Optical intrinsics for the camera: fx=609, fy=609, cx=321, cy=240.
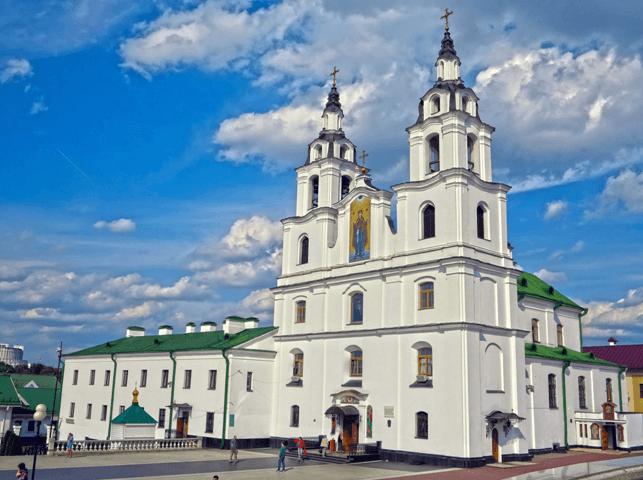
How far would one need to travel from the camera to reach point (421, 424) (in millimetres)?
33062

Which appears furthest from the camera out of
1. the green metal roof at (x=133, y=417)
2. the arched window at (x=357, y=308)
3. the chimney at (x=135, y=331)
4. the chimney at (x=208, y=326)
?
the chimney at (x=135, y=331)

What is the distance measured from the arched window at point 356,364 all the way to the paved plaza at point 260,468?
5846 millimetres

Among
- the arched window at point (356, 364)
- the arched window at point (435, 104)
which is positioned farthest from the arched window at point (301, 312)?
the arched window at point (435, 104)

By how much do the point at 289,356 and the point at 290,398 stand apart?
284 cm

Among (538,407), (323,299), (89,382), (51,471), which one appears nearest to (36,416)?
(51,471)

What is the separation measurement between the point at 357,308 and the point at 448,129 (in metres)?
12.3

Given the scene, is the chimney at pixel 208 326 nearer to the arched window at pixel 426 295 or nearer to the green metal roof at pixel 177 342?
the green metal roof at pixel 177 342

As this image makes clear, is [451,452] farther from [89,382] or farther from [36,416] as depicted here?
[89,382]

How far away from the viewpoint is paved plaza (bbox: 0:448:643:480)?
2645 centimetres

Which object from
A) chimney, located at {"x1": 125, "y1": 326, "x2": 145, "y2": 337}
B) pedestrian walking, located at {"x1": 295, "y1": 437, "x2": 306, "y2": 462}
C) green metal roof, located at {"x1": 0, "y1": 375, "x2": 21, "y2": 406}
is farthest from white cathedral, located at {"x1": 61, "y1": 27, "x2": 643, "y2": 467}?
chimney, located at {"x1": 125, "y1": 326, "x2": 145, "y2": 337}

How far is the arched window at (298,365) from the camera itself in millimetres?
41438

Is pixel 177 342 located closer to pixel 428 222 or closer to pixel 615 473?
pixel 428 222

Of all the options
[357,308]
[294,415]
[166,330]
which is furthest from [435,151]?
[166,330]

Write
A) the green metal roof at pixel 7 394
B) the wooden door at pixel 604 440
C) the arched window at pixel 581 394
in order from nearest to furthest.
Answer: the wooden door at pixel 604 440 → the arched window at pixel 581 394 → the green metal roof at pixel 7 394
